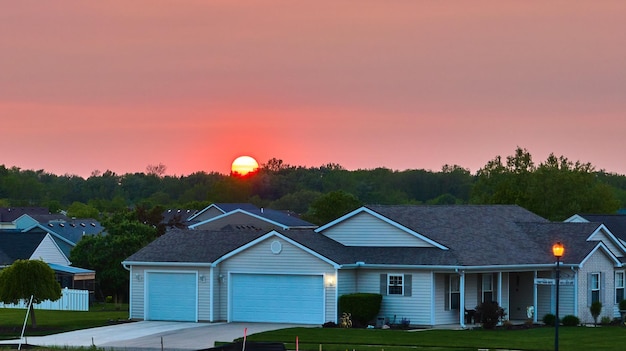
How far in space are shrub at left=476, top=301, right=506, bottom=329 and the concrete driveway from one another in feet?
25.2

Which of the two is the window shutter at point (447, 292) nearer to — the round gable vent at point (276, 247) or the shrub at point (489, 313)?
the shrub at point (489, 313)

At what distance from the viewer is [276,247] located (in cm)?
5394

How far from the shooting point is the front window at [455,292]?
176 ft

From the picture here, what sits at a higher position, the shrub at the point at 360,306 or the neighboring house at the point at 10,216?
the neighboring house at the point at 10,216

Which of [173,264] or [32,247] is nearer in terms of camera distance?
[173,264]

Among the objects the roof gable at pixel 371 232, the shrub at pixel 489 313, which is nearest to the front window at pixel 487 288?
the shrub at pixel 489 313

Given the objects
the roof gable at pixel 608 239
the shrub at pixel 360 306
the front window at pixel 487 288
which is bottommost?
the shrub at pixel 360 306

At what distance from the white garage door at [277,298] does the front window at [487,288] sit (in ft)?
24.1

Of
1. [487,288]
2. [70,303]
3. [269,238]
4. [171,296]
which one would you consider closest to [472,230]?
[487,288]

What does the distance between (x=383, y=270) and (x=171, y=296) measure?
957 cm

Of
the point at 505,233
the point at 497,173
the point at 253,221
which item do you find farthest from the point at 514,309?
the point at 497,173

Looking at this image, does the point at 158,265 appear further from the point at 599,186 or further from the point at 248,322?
the point at 599,186

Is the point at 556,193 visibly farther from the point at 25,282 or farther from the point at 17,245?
the point at 25,282

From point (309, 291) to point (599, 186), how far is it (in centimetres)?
6006
